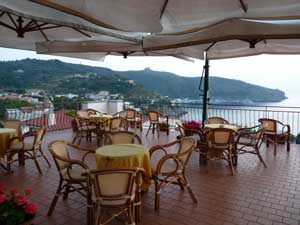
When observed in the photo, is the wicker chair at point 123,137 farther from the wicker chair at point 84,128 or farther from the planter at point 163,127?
the planter at point 163,127

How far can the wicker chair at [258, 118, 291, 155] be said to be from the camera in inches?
257

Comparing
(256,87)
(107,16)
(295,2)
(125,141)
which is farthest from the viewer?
(256,87)

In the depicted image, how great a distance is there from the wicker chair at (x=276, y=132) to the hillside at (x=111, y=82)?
2111 millimetres

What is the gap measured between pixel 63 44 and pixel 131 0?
2.22 metres

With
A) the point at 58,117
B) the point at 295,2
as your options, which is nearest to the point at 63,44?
the point at 295,2

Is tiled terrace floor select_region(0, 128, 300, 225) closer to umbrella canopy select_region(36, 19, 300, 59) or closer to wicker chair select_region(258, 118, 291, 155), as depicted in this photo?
wicker chair select_region(258, 118, 291, 155)

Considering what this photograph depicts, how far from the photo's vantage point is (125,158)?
10.7 ft

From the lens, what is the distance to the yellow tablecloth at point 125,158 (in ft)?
10.7

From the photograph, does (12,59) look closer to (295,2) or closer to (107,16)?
(107,16)

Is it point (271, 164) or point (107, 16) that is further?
point (271, 164)

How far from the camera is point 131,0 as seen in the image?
8.47 ft

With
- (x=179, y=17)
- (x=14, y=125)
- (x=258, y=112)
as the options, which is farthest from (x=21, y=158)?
(x=258, y=112)

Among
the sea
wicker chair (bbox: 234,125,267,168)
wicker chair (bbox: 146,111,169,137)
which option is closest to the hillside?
the sea

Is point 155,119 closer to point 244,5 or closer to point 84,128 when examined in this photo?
point 84,128
